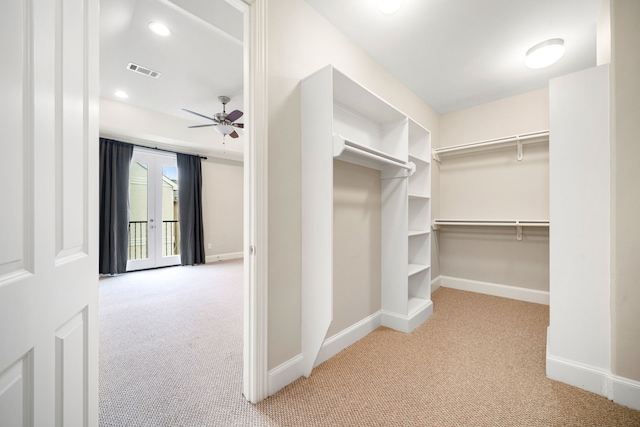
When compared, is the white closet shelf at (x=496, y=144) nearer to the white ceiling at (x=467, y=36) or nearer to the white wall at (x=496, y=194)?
the white wall at (x=496, y=194)

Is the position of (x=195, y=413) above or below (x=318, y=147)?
below

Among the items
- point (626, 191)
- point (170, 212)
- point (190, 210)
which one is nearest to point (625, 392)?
point (626, 191)

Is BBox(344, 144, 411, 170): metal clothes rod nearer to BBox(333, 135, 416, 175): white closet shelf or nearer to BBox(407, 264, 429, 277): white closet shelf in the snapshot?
BBox(333, 135, 416, 175): white closet shelf

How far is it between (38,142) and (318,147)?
46.6 inches

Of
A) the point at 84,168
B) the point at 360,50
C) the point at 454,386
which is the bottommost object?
the point at 454,386

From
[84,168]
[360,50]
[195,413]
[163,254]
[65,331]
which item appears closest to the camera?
[65,331]

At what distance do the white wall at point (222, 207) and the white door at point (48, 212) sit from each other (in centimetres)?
501

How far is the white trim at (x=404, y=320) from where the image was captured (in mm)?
2285

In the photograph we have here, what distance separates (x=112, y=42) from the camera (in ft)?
8.23

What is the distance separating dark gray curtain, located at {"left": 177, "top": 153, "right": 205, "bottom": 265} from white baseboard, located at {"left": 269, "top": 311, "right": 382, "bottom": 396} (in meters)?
4.26

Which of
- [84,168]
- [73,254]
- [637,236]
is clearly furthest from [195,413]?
[637,236]

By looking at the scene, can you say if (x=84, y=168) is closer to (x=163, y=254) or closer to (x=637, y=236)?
(x=637, y=236)

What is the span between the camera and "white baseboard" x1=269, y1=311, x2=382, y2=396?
1.53 m

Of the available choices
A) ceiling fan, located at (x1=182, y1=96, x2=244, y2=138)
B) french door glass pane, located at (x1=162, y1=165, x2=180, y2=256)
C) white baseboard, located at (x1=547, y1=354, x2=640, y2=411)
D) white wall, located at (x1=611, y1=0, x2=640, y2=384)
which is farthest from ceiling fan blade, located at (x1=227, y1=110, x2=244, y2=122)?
white baseboard, located at (x1=547, y1=354, x2=640, y2=411)
